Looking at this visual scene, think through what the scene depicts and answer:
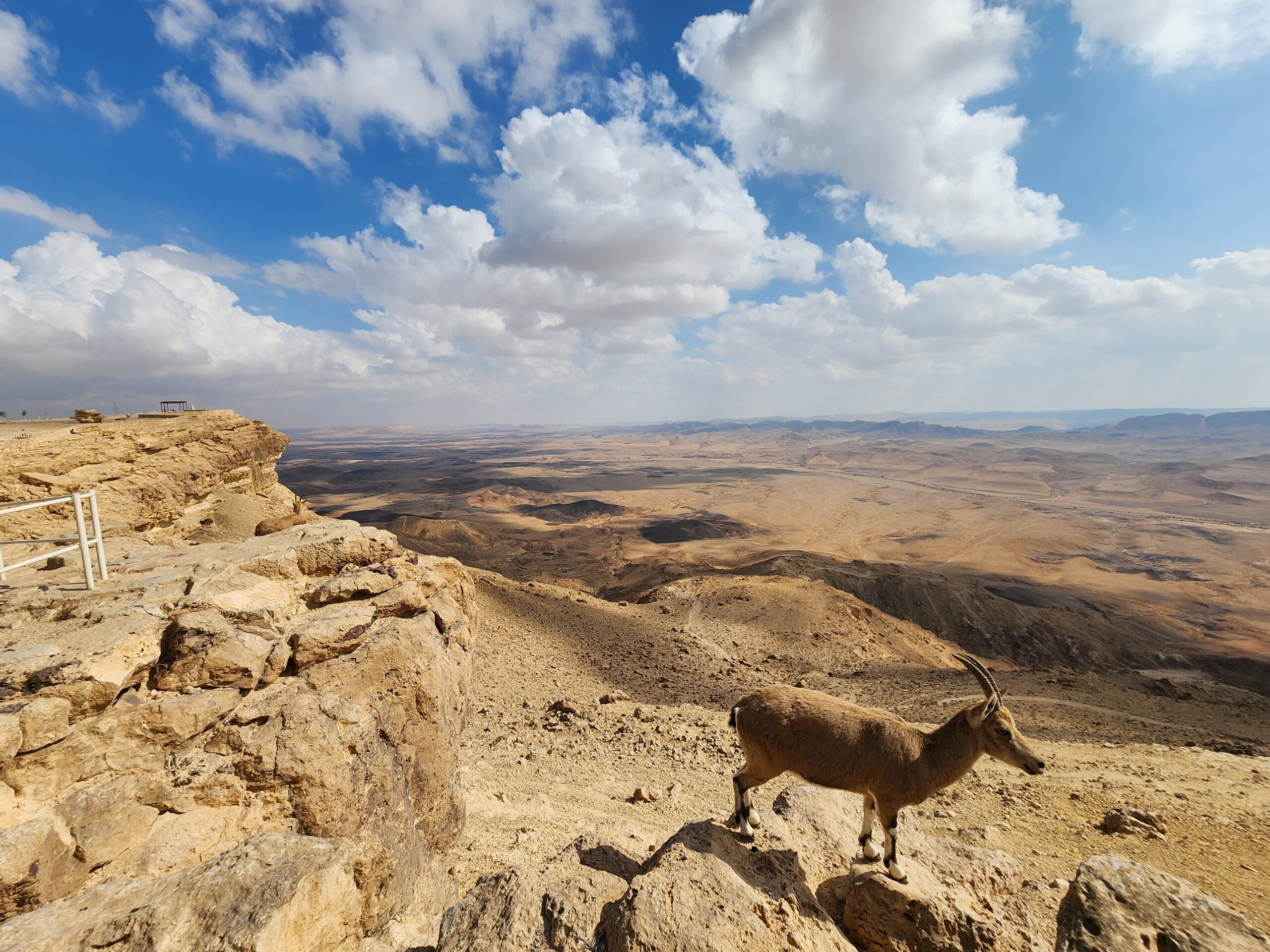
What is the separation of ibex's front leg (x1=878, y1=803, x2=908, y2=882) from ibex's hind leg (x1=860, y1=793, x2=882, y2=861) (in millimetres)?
89

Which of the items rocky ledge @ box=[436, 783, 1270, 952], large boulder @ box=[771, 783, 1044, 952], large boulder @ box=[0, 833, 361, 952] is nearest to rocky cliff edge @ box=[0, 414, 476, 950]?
large boulder @ box=[0, 833, 361, 952]

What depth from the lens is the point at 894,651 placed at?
65.7 feet

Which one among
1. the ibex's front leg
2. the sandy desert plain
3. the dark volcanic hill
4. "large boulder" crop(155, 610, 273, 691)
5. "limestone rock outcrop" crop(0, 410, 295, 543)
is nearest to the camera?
the ibex's front leg

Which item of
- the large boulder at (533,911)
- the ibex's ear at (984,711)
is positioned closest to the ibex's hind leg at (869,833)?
the ibex's ear at (984,711)

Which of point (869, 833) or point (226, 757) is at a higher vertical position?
point (226, 757)

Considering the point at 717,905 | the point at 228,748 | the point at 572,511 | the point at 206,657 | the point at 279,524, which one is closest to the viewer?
the point at 717,905

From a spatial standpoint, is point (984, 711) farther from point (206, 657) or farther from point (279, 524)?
point (279, 524)

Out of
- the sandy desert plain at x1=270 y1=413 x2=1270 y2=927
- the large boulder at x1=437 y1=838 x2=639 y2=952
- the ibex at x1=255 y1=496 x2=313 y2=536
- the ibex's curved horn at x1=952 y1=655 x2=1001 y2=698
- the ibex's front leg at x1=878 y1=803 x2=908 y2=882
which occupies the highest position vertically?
the ibex at x1=255 y1=496 x2=313 y2=536

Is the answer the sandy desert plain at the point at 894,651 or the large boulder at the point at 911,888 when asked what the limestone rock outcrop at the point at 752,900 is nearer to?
the large boulder at the point at 911,888

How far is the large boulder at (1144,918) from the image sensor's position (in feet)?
11.3

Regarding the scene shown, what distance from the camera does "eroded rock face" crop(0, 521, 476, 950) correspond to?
3.16m

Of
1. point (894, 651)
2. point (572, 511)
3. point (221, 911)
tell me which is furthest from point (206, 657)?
point (572, 511)

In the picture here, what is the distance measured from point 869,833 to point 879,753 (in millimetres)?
821

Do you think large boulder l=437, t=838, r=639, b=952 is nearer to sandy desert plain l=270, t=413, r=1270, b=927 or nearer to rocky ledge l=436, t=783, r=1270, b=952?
rocky ledge l=436, t=783, r=1270, b=952
